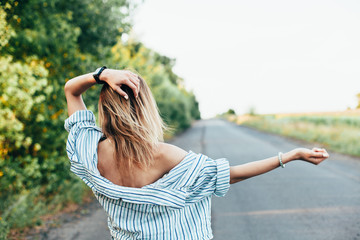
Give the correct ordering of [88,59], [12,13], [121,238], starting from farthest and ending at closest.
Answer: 1. [88,59]
2. [12,13]
3. [121,238]

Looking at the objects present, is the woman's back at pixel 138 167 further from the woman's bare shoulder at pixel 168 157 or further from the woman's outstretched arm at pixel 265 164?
the woman's outstretched arm at pixel 265 164

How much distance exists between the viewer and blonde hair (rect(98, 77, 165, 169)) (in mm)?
1570

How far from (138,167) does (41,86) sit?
4.24m

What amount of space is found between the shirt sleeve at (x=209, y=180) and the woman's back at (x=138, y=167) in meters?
0.12

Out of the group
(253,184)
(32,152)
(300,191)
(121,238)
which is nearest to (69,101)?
(121,238)

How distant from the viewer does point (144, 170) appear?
63.1 inches

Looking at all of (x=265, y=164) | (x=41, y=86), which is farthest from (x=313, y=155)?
(x=41, y=86)

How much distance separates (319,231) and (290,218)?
648 mm

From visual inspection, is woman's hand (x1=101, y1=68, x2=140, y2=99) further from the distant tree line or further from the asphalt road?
the asphalt road

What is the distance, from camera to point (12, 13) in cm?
436

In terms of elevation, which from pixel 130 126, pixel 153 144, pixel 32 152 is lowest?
pixel 32 152

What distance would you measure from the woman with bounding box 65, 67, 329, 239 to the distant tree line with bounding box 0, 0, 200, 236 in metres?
1.85

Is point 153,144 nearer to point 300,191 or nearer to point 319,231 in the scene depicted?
point 319,231

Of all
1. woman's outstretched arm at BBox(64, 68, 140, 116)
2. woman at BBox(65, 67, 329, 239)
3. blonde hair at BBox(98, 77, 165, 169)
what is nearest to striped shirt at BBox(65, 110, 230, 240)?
woman at BBox(65, 67, 329, 239)
